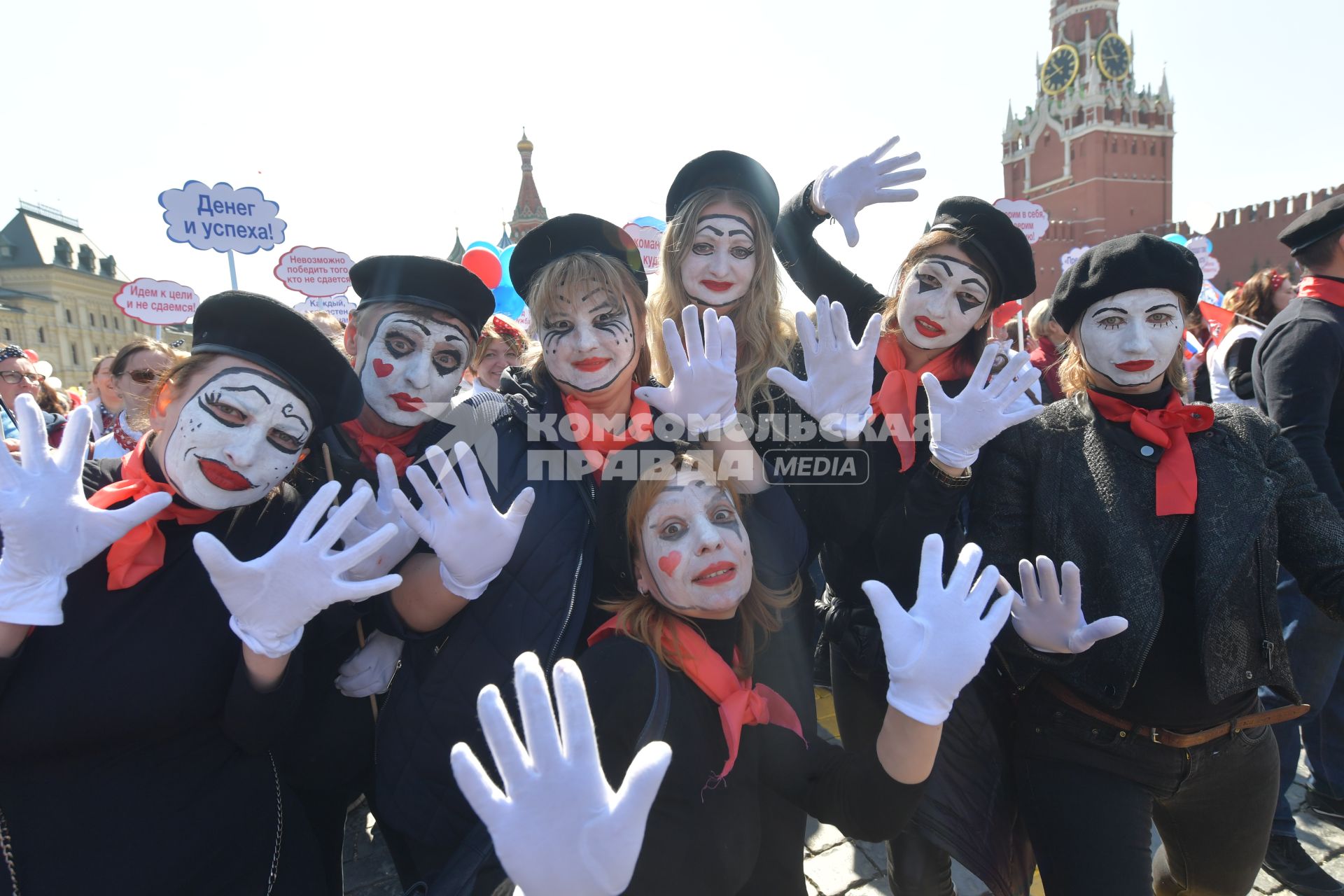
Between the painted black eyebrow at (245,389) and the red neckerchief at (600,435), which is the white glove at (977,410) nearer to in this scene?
Result: the red neckerchief at (600,435)

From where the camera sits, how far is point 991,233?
2297mm

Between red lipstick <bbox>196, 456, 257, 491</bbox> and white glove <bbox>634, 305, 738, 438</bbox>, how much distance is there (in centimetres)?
104

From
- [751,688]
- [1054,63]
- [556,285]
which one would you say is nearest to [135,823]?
[751,688]

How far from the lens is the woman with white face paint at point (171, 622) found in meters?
1.51

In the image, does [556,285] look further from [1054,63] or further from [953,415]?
[1054,63]

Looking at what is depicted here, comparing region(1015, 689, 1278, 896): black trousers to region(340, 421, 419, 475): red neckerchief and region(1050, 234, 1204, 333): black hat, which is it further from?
region(340, 421, 419, 475): red neckerchief

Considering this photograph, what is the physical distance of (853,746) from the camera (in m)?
2.26

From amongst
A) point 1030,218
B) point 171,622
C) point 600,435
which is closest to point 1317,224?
point 600,435

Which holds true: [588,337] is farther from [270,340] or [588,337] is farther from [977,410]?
[977,410]

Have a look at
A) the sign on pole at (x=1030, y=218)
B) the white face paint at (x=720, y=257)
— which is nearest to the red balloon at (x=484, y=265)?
the white face paint at (x=720, y=257)

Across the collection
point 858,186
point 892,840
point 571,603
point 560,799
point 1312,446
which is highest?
point 858,186

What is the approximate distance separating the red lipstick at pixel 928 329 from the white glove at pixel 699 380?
68cm

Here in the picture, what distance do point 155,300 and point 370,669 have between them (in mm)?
6987

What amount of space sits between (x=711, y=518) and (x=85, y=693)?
1.42 metres
